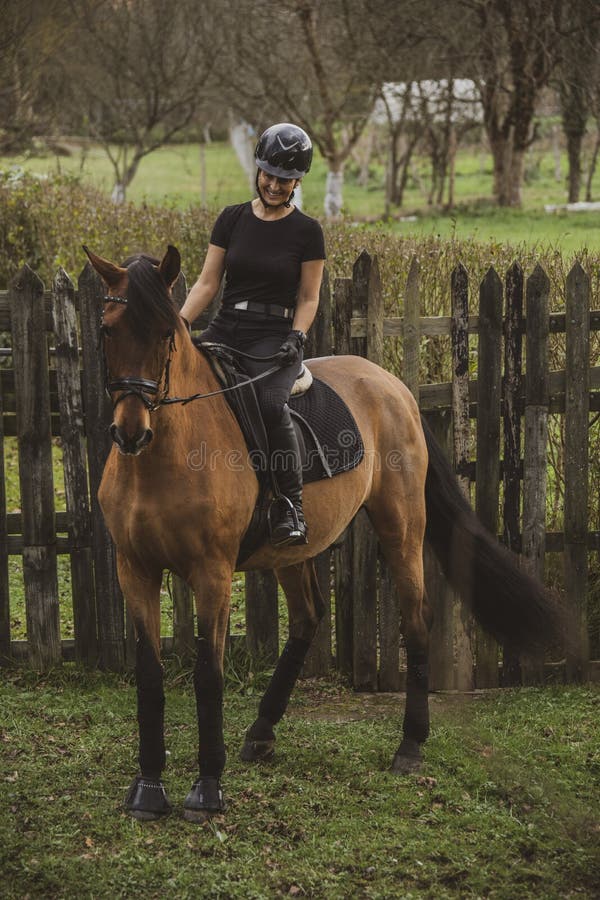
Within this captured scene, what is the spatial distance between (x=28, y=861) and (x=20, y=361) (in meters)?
3.03

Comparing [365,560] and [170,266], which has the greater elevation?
[170,266]

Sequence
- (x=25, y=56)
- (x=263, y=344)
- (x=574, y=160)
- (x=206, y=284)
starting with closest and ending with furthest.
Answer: (x=263, y=344) < (x=206, y=284) < (x=25, y=56) < (x=574, y=160)

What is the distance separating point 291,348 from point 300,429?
0.57m

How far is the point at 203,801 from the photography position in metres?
4.87

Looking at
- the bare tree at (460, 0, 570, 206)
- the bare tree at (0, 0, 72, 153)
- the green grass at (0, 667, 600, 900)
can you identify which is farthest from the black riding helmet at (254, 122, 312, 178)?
the bare tree at (460, 0, 570, 206)

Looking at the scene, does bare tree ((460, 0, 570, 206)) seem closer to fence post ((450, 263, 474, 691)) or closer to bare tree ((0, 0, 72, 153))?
bare tree ((0, 0, 72, 153))

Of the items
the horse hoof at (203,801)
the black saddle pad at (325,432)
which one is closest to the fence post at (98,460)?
the black saddle pad at (325,432)

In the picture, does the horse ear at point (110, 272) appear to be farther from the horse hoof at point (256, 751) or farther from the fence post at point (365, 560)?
the horse hoof at point (256, 751)

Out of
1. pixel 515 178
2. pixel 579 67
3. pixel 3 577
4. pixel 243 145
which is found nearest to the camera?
pixel 3 577

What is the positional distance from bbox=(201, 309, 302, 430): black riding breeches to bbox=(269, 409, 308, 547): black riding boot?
74mm

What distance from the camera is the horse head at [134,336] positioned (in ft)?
13.6

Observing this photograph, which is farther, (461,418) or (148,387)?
(461,418)

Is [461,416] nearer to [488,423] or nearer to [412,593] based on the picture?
[488,423]

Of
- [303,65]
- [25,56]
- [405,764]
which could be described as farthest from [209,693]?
[303,65]
